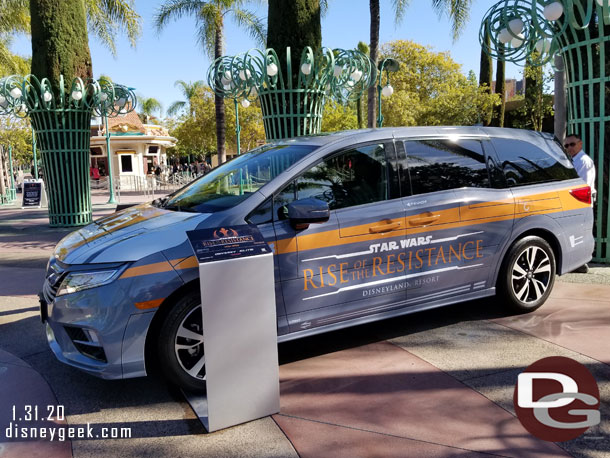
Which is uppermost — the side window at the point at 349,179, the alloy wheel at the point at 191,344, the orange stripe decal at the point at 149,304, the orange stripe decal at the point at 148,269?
the side window at the point at 349,179

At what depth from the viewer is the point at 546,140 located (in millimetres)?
5309

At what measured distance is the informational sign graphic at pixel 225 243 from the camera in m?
3.06

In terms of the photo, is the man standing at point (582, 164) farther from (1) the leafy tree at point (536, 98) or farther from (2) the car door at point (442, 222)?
(1) the leafy tree at point (536, 98)

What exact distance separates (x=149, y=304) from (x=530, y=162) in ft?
12.4

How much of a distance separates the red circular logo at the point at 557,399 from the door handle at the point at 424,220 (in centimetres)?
135

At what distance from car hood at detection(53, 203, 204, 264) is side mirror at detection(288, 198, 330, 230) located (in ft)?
2.13

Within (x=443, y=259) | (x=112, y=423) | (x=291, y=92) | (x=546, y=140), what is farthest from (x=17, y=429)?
(x=291, y=92)

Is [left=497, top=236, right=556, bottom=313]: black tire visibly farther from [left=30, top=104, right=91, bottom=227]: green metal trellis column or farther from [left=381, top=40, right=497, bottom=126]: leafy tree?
[left=381, top=40, right=497, bottom=126]: leafy tree

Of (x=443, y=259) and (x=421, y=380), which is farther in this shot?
(x=443, y=259)

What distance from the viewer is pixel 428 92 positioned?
36.9 meters

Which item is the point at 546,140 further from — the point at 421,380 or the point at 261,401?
the point at 261,401

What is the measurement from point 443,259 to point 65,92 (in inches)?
416

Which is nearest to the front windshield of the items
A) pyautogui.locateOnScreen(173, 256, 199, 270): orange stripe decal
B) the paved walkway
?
pyautogui.locateOnScreen(173, 256, 199, 270): orange stripe decal

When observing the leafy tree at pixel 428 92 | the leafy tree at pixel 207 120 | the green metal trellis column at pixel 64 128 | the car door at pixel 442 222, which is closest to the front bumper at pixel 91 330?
the car door at pixel 442 222
